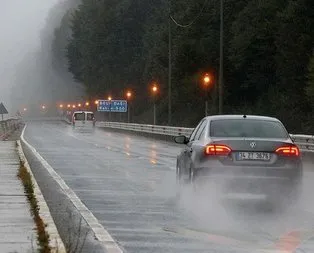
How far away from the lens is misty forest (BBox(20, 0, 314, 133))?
5650 cm

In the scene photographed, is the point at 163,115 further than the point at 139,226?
Yes

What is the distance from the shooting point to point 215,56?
73625 mm

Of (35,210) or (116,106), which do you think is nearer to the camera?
(35,210)

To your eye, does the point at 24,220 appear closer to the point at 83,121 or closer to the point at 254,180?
the point at 254,180

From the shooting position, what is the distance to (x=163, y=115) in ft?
305

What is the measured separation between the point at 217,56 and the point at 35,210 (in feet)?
203

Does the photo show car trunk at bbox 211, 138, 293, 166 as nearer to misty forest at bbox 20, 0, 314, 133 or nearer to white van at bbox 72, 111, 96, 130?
misty forest at bbox 20, 0, 314, 133

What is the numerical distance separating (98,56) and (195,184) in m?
122

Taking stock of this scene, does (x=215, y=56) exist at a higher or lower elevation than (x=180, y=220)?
higher

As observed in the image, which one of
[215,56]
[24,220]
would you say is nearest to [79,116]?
[215,56]

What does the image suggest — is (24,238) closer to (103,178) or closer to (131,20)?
(103,178)

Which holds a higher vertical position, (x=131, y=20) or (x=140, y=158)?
(x=131, y=20)

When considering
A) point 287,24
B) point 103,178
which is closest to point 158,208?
point 103,178

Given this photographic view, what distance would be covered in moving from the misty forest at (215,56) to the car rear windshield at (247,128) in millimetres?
30682
